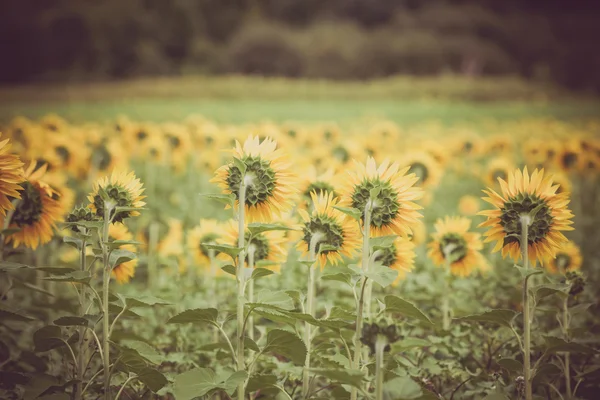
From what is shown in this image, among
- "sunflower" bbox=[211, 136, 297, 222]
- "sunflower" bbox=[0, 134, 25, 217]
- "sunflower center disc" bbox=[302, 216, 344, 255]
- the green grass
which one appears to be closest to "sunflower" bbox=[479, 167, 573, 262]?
"sunflower center disc" bbox=[302, 216, 344, 255]

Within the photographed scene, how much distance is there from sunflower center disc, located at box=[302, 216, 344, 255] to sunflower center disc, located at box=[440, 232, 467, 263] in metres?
0.91

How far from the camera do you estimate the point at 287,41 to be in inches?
1107

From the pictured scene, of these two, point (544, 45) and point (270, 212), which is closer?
point (270, 212)

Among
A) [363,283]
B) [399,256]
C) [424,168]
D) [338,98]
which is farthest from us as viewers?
[338,98]

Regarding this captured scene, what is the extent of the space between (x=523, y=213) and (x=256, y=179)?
2.62 ft

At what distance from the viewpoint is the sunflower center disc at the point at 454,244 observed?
2592mm

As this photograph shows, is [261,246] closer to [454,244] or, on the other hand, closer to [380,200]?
[380,200]

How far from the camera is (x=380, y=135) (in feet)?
18.2

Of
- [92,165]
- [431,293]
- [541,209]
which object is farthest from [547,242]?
[92,165]

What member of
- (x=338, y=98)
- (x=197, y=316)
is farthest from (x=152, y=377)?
(x=338, y=98)

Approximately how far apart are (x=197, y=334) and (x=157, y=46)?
90.4ft

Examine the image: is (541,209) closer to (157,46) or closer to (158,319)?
(158,319)

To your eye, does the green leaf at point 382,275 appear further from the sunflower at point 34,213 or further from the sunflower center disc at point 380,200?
the sunflower at point 34,213

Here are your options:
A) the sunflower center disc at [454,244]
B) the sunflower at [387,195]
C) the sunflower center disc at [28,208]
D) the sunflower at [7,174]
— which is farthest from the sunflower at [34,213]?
the sunflower center disc at [454,244]
